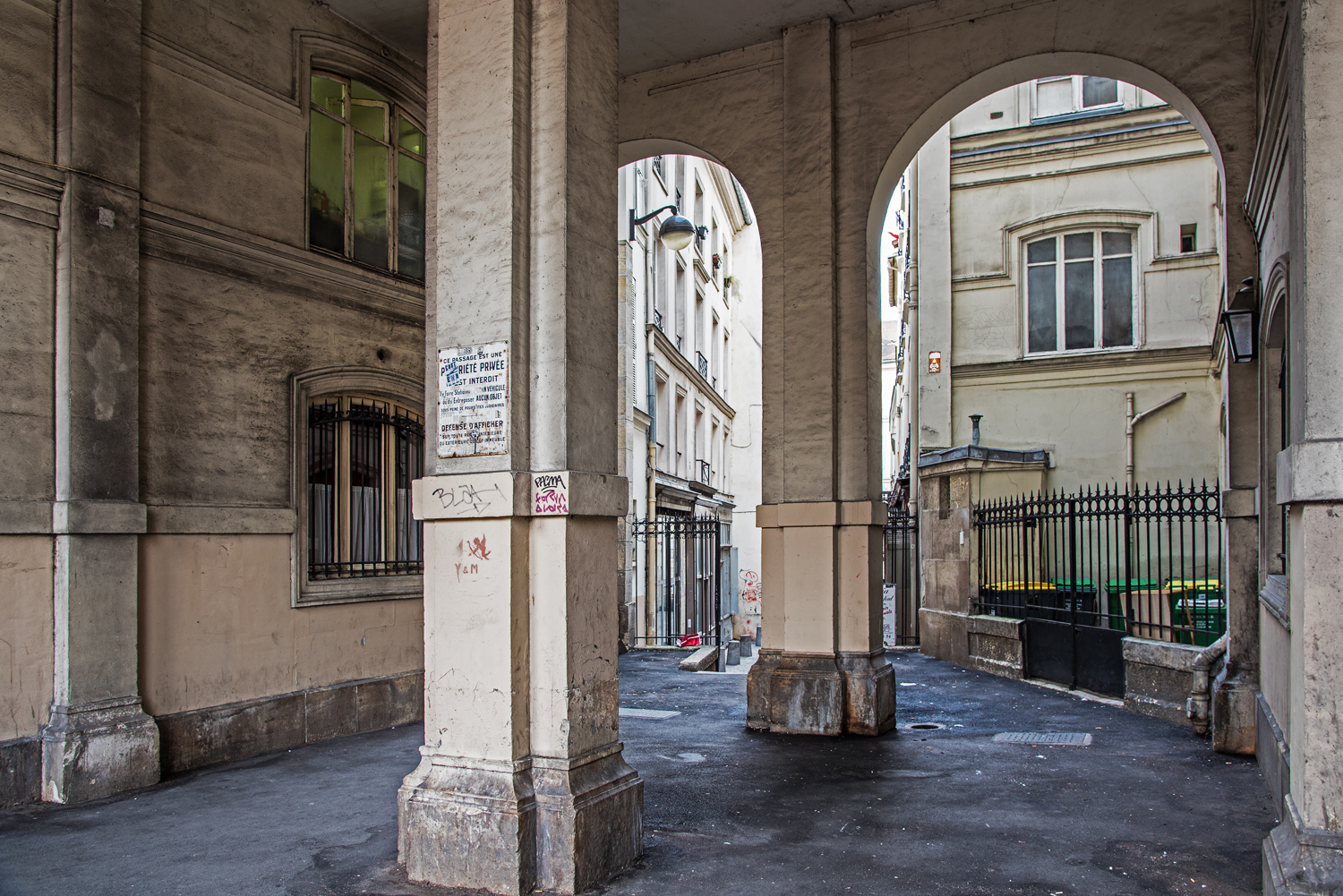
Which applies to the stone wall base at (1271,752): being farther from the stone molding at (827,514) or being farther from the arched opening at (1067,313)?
the arched opening at (1067,313)

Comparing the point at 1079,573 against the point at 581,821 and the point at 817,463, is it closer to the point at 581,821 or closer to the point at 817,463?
the point at 817,463

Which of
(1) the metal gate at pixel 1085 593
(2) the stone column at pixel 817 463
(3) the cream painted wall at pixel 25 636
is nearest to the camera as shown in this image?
(3) the cream painted wall at pixel 25 636

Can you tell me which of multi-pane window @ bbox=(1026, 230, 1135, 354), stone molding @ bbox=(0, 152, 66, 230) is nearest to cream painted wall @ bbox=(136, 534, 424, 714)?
stone molding @ bbox=(0, 152, 66, 230)

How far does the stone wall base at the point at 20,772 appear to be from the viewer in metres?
6.13

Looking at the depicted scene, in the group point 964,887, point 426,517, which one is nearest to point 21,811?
point 426,517

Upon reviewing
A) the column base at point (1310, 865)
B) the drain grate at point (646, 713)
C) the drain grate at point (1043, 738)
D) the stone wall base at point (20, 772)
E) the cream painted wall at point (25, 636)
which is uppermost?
the cream painted wall at point (25, 636)

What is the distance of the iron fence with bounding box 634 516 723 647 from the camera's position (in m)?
16.8

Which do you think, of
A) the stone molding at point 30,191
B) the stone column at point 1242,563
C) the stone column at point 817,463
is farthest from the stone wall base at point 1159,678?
the stone molding at point 30,191

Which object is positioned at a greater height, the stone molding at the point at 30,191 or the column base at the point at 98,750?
the stone molding at the point at 30,191

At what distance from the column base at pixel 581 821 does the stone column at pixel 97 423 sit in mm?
3712

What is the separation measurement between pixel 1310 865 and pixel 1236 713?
173 inches

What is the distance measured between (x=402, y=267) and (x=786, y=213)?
3.99m

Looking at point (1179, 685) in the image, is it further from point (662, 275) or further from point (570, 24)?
point (662, 275)

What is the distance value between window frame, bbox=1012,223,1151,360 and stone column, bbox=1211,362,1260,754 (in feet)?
31.0
